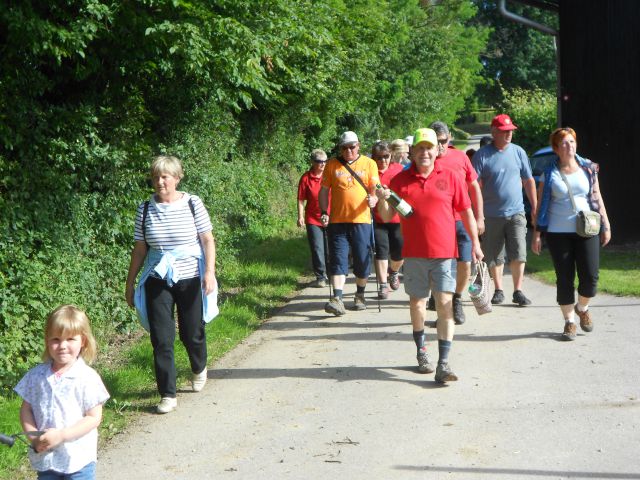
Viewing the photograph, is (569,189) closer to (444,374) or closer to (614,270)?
(444,374)

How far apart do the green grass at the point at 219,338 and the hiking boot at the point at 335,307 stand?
0.76 meters

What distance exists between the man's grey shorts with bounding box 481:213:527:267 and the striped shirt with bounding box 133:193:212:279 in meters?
4.52

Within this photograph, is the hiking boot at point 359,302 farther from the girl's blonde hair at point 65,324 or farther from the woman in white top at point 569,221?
the girl's blonde hair at point 65,324

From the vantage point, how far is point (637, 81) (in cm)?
1509

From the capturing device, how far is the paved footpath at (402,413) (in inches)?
213

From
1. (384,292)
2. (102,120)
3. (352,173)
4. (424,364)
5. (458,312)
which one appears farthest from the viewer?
(384,292)

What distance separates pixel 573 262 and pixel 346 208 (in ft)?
8.73

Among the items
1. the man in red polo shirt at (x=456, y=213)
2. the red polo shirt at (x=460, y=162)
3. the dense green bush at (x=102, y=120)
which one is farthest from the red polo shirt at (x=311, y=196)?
the red polo shirt at (x=460, y=162)

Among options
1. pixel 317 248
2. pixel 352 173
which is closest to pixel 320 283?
pixel 317 248

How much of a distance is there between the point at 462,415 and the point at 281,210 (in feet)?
46.7

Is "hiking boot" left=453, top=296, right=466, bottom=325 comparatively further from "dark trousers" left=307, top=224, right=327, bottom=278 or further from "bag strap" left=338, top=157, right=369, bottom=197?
"dark trousers" left=307, top=224, right=327, bottom=278

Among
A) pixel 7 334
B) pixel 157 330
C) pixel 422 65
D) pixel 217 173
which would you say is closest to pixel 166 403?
pixel 157 330

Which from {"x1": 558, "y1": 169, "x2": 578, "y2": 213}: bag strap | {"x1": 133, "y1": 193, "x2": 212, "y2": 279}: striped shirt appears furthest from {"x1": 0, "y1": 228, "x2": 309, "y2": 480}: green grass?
{"x1": 558, "y1": 169, "x2": 578, "y2": 213}: bag strap

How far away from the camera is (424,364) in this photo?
24.6ft
